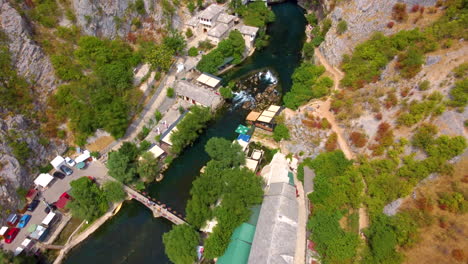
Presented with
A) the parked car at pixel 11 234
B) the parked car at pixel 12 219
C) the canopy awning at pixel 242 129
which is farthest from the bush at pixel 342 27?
the parked car at pixel 11 234

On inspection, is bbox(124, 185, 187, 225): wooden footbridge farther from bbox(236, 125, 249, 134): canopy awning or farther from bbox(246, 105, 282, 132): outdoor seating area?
bbox(246, 105, 282, 132): outdoor seating area

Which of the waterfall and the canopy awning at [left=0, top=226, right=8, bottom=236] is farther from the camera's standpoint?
the waterfall

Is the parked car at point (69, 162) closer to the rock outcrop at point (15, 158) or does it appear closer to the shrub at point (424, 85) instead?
the rock outcrop at point (15, 158)

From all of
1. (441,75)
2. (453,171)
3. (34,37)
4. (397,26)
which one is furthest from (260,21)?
(453,171)

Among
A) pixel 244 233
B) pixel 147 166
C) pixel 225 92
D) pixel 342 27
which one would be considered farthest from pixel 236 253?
pixel 342 27

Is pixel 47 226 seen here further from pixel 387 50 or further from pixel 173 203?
pixel 387 50

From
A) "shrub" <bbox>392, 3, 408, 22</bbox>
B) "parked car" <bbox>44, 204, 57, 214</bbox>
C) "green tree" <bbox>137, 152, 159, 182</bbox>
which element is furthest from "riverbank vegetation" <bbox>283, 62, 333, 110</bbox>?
"parked car" <bbox>44, 204, 57, 214</bbox>

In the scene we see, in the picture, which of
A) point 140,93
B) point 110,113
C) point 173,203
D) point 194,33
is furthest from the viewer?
point 194,33
